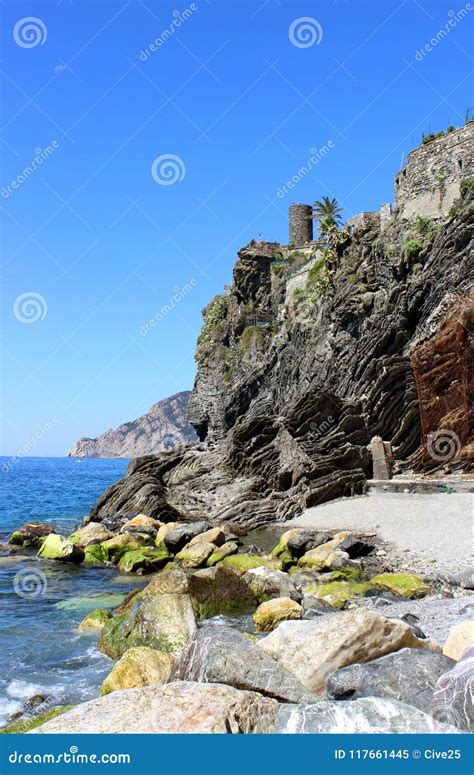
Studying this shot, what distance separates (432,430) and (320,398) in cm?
628

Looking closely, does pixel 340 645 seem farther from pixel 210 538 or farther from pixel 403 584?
pixel 210 538

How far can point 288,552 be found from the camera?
21.8m

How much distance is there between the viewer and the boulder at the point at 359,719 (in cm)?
565

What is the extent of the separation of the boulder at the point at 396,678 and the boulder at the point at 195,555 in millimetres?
14133

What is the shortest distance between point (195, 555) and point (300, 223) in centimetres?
5841

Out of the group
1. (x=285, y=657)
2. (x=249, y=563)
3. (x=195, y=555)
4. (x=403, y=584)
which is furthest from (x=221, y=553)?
(x=285, y=657)

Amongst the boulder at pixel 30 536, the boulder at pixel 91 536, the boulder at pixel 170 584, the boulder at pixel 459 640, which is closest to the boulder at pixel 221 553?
the boulder at pixel 91 536

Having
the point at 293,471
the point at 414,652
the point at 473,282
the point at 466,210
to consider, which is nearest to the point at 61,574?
the point at 293,471

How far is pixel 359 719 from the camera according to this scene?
19.1 ft

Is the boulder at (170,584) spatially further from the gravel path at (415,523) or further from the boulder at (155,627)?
the gravel path at (415,523)

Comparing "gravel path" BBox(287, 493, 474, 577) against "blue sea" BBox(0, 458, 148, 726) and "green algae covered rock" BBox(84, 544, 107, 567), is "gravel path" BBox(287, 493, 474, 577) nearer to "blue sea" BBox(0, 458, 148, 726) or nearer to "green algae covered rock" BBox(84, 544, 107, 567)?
"green algae covered rock" BBox(84, 544, 107, 567)

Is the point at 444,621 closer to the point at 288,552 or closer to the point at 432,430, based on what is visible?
the point at 288,552

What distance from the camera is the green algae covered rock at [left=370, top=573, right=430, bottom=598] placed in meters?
15.1

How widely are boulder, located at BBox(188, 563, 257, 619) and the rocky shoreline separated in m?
0.03
